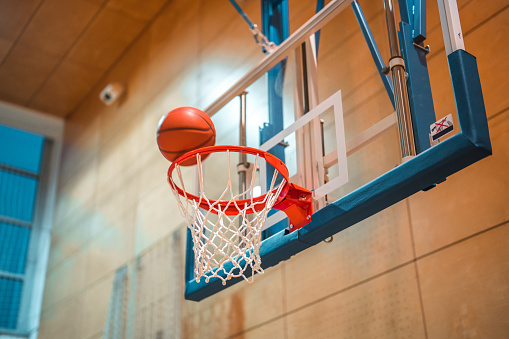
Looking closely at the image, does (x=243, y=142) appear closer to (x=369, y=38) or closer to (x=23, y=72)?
(x=369, y=38)

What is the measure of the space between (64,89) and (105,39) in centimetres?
131

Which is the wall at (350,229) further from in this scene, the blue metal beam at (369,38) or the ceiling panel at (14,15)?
the ceiling panel at (14,15)

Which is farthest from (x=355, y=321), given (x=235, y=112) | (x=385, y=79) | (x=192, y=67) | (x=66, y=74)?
(x=66, y=74)

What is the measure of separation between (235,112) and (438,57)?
5.84 ft

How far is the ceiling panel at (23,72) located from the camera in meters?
8.12

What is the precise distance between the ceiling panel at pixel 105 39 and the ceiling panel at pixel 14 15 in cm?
72

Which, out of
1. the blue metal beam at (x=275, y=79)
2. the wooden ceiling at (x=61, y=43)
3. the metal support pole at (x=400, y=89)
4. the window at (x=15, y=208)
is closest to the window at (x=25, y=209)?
the window at (x=15, y=208)

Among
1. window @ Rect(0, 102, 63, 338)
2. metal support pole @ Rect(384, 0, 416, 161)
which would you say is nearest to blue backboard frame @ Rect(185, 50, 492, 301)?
metal support pole @ Rect(384, 0, 416, 161)

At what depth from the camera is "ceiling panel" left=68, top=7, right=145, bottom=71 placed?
7715mm

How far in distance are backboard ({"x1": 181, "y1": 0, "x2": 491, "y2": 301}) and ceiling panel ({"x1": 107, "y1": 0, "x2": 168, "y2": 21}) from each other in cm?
313

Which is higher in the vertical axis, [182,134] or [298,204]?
[182,134]

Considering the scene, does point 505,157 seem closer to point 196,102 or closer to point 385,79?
point 385,79

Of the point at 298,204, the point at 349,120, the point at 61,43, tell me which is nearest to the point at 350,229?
the point at 349,120

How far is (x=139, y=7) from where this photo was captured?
7.59m
